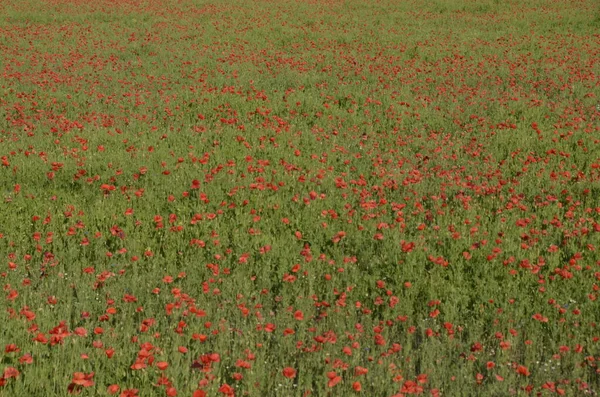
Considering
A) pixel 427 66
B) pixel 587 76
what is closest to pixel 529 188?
pixel 587 76

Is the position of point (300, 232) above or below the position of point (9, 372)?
below

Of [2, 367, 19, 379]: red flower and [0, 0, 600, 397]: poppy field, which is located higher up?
[2, 367, 19, 379]: red flower

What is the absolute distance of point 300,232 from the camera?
245 inches

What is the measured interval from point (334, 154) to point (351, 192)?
158 centimetres

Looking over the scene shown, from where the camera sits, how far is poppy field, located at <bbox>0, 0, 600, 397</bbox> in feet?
13.4

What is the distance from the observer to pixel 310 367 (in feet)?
13.7

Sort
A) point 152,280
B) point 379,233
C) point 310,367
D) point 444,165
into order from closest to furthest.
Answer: point 310,367
point 152,280
point 379,233
point 444,165

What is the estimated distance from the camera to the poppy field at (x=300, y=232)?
13.4ft

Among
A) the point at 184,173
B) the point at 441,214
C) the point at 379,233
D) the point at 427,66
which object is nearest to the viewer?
the point at 379,233

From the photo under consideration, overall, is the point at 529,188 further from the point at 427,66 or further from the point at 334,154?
the point at 427,66

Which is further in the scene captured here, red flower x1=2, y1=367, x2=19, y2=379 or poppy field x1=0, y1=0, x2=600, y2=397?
poppy field x1=0, y1=0, x2=600, y2=397

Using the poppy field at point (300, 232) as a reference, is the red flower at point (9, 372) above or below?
above

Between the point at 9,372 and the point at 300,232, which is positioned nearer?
the point at 9,372

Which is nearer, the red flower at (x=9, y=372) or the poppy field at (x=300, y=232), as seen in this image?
the red flower at (x=9, y=372)
